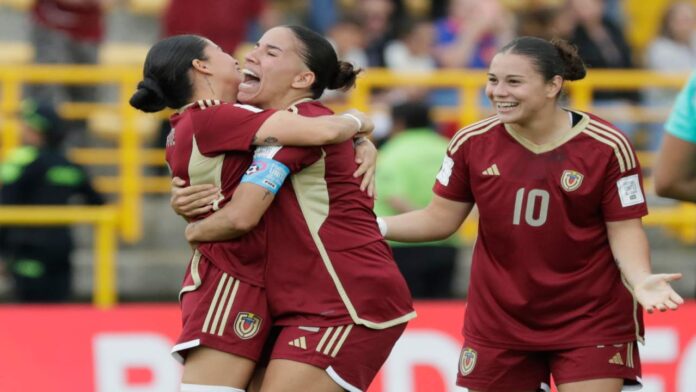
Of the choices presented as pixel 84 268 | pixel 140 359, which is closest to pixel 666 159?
pixel 140 359

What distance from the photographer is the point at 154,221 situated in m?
12.8

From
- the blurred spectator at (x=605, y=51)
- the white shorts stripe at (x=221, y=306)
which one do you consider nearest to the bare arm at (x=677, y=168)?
the white shorts stripe at (x=221, y=306)

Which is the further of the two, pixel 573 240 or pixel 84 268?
pixel 84 268

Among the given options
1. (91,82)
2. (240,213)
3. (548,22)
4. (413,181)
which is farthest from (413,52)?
(240,213)

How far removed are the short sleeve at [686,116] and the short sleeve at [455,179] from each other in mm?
868

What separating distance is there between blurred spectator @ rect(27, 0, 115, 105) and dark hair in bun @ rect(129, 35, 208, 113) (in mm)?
6869

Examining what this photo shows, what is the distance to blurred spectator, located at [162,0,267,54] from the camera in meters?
12.6

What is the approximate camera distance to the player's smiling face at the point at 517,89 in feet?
20.3

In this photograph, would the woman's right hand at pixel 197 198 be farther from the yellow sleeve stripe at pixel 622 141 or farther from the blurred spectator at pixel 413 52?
the blurred spectator at pixel 413 52

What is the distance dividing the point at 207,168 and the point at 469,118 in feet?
21.8

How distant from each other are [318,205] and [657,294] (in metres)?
1.34

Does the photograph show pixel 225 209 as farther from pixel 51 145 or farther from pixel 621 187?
pixel 51 145

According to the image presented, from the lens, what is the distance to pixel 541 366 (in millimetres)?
6379

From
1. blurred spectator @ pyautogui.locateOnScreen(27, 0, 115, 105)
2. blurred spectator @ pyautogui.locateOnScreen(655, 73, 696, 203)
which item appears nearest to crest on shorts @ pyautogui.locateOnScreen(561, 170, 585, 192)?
blurred spectator @ pyautogui.locateOnScreen(655, 73, 696, 203)
